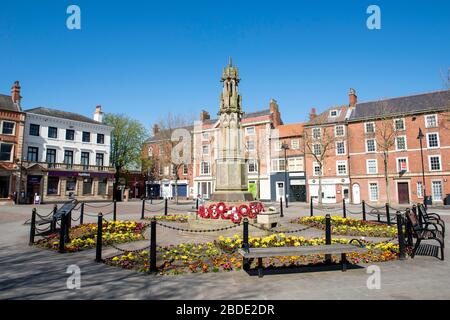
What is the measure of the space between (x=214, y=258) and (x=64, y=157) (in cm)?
4103

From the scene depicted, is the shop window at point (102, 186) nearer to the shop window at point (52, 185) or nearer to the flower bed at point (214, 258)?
the shop window at point (52, 185)

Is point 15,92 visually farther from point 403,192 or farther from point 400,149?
point 403,192

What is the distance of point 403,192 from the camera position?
1436 inches

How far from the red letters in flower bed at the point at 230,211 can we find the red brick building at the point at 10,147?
33.3 meters

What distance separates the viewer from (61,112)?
146 ft

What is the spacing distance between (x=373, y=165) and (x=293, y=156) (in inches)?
430

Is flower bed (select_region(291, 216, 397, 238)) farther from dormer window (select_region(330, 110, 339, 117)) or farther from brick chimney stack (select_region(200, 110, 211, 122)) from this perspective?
brick chimney stack (select_region(200, 110, 211, 122))

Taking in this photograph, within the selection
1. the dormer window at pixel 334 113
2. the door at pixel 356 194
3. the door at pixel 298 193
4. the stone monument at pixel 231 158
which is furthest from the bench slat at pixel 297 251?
the dormer window at pixel 334 113

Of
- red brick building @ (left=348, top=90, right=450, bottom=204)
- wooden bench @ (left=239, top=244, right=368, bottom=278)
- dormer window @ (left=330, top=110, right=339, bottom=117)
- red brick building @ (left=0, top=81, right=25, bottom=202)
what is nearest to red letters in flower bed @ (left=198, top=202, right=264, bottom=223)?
wooden bench @ (left=239, top=244, right=368, bottom=278)

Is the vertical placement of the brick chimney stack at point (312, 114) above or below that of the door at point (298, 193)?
above

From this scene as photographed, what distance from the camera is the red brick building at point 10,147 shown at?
34594 mm

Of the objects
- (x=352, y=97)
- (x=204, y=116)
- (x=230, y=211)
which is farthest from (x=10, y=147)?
(x=352, y=97)

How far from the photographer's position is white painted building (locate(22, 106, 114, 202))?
37.8 metres
